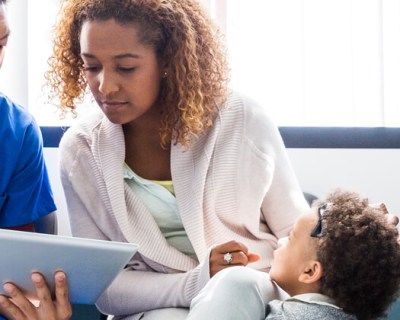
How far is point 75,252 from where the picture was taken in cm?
127

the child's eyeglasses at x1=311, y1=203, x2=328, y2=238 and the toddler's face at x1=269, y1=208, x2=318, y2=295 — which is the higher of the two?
the child's eyeglasses at x1=311, y1=203, x2=328, y2=238

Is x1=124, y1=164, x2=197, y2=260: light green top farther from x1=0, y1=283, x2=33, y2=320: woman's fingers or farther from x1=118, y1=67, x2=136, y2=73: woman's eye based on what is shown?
x1=0, y1=283, x2=33, y2=320: woman's fingers

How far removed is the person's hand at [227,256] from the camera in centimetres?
149

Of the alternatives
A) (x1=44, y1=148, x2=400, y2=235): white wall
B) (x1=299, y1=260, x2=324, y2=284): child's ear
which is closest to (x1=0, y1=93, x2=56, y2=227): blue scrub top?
(x1=299, y1=260, x2=324, y2=284): child's ear

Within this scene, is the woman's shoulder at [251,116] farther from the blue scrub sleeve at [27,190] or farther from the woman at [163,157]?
the blue scrub sleeve at [27,190]

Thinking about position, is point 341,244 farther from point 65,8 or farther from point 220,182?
point 65,8

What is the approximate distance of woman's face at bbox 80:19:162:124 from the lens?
1.58m

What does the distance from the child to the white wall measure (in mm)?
1190

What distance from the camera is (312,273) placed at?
4.54ft

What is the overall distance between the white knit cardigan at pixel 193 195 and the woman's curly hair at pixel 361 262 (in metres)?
0.31

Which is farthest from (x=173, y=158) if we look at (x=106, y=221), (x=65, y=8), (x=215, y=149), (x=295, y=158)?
(x=295, y=158)

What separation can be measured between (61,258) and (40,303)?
129mm

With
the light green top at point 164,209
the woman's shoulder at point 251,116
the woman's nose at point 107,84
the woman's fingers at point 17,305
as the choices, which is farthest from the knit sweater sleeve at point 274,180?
the woman's fingers at point 17,305

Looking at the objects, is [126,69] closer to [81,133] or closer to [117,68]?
[117,68]
